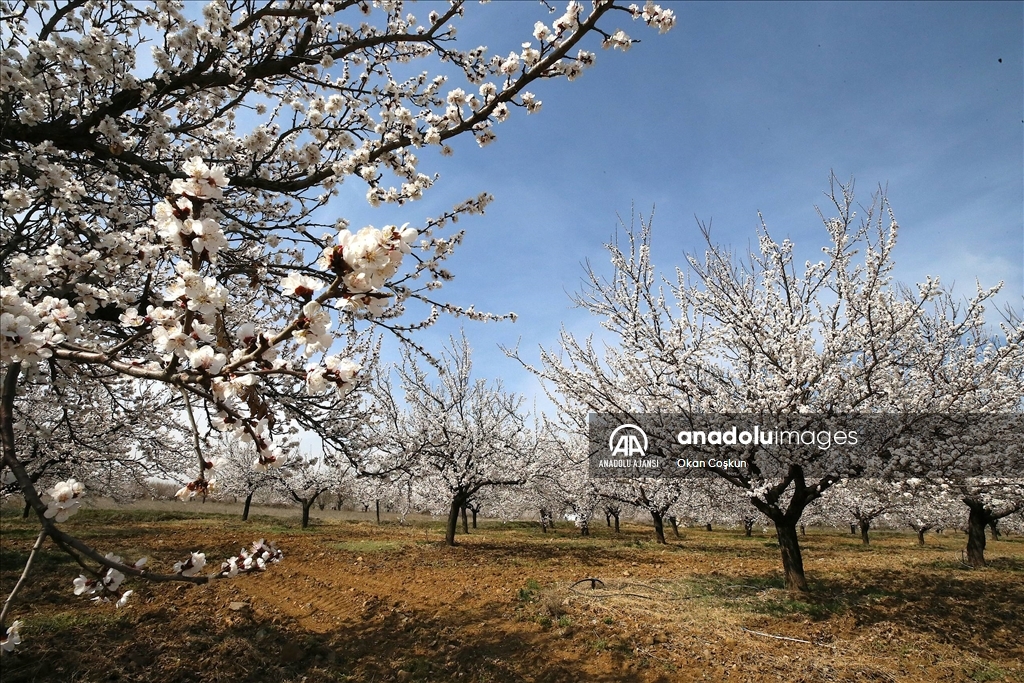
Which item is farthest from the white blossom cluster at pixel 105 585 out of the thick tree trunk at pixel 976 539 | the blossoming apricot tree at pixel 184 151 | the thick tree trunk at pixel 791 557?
the thick tree trunk at pixel 976 539

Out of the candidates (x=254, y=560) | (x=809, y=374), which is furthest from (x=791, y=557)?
(x=254, y=560)

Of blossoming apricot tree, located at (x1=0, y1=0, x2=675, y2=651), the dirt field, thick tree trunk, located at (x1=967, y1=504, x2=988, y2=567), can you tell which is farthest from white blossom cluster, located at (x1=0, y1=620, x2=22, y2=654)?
thick tree trunk, located at (x1=967, y1=504, x2=988, y2=567)

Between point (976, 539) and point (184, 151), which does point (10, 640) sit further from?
point (976, 539)

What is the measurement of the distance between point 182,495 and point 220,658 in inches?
189

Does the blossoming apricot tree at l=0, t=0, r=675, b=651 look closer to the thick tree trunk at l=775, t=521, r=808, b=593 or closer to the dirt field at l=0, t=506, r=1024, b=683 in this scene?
the dirt field at l=0, t=506, r=1024, b=683

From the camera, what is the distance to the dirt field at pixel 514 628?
18.1 ft

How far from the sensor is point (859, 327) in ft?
24.5

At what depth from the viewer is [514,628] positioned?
709cm

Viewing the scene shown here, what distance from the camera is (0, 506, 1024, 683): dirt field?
18.1 feet

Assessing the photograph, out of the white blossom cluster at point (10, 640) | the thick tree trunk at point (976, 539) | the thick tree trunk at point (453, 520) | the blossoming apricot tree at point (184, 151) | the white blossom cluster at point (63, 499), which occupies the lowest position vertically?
the thick tree trunk at point (453, 520)

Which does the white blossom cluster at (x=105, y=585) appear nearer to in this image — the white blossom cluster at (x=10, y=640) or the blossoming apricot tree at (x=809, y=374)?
the white blossom cluster at (x=10, y=640)

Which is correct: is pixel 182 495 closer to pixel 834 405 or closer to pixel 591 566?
pixel 834 405

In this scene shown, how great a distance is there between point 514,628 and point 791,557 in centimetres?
559

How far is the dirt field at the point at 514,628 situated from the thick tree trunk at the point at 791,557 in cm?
30
